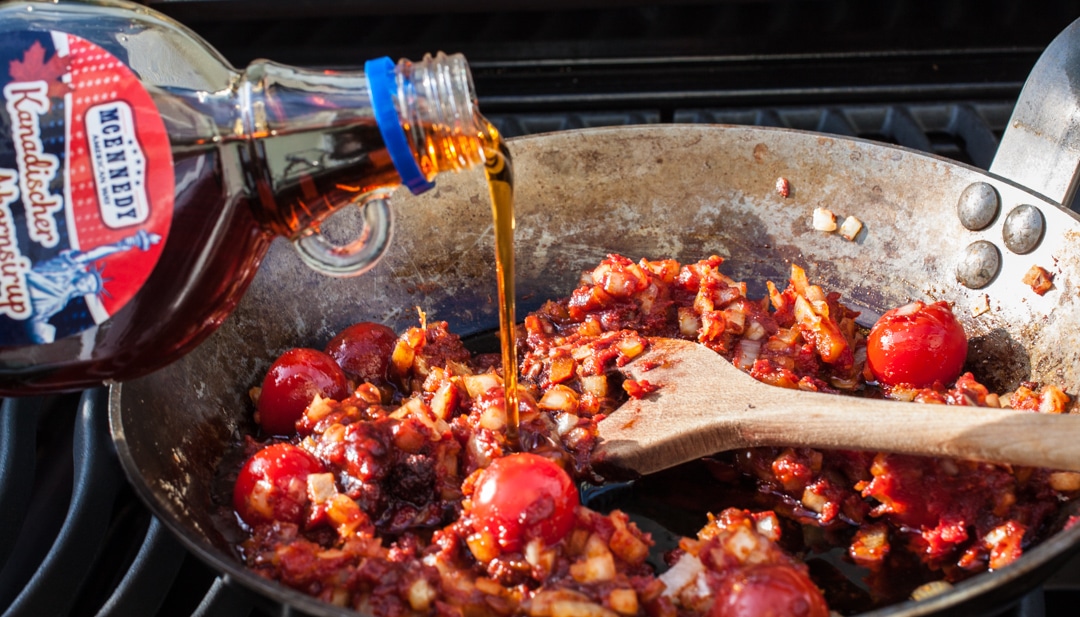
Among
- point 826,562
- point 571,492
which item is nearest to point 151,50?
point 571,492

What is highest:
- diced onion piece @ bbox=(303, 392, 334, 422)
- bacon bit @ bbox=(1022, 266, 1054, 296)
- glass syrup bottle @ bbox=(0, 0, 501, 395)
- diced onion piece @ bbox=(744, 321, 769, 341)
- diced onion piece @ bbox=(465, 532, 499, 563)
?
glass syrup bottle @ bbox=(0, 0, 501, 395)

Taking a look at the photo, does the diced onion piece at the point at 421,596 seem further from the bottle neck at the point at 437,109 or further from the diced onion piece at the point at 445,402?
the bottle neck at the point at 437,109

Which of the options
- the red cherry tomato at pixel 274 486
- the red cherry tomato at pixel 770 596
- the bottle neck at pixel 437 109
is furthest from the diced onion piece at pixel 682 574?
the bottle neck at pixel 437 109

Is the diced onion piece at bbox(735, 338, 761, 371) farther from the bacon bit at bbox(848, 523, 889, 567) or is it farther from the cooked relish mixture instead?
the bacon bit at bbox(848, 523, 889, 567)

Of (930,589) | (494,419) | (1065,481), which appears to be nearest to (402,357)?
(494,419)

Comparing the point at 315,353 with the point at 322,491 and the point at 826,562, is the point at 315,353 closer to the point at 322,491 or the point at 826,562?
the point at 322,491

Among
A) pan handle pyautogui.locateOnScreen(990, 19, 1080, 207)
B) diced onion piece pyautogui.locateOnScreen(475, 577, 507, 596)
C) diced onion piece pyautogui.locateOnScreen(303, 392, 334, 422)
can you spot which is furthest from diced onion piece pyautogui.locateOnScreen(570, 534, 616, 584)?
pan handle pyautogui.locateOnScreen(990, 19, 1080, 207)
